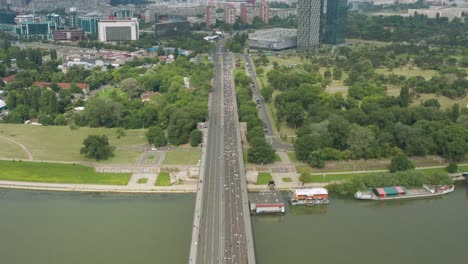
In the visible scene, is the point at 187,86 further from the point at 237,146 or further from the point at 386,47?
the point at 386,47

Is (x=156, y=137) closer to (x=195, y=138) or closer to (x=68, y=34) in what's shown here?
(x=195, y=138)

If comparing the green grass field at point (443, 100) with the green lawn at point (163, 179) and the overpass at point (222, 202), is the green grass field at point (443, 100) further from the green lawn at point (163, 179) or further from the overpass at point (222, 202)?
the green lawn at point (163, 179)

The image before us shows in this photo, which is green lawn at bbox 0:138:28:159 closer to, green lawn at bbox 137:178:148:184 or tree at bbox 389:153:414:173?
green lawn at bbox 137:178:148:184

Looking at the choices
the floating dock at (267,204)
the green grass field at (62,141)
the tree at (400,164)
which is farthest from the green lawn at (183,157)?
the tree at (400,164)

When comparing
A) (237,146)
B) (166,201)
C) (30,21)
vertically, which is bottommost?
(166,201)

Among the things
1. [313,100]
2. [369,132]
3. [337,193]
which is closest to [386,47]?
[313,100]
